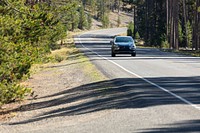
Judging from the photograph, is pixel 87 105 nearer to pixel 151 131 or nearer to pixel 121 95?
pixel 121 95

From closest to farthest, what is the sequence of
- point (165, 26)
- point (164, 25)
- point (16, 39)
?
point (16, 39), point (165, 26), point (164, 25)

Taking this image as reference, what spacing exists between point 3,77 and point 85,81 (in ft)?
15.2

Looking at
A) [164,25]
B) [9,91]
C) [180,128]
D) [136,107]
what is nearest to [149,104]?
[136,107]

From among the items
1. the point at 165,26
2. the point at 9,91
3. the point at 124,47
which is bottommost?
the point at 9,91

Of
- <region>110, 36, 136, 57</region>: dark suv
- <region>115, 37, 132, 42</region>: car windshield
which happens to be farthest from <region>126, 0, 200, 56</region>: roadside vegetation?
<region>110, 36, 136, 57</region>: dark suv

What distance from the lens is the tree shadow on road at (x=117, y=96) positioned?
1401 centimetres

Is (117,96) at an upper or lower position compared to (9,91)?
upper

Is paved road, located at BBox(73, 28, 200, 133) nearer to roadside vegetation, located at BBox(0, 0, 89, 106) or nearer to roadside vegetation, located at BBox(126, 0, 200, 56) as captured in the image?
roadside vegetation, located at BBox(0, 0, 89, 106)

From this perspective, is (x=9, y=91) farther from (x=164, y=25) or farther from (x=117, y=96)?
(x=164, y=25)

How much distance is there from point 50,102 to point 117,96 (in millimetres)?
3853

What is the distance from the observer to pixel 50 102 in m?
18.9

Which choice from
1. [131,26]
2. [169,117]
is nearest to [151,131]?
[169,117]

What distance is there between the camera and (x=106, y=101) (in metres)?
15.2

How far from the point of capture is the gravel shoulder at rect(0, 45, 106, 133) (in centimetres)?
1300
